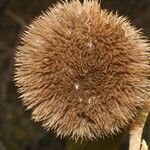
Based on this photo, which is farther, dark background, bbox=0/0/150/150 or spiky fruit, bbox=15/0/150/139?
dark background, bbox=0/0/150/150

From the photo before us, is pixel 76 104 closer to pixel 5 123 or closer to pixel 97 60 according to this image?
pixel 97 60

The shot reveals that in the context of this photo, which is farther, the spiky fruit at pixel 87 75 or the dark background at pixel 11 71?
the dark background at pixel 11 71

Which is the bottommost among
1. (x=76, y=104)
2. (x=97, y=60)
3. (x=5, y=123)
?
(x=5, y=123)

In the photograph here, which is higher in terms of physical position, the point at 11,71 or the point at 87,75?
the point at 11,71

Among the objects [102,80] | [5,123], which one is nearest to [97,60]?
[102,80]
